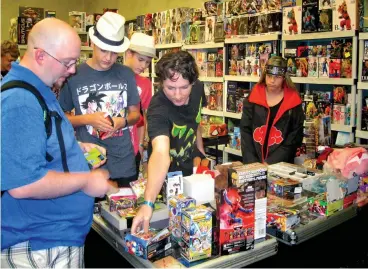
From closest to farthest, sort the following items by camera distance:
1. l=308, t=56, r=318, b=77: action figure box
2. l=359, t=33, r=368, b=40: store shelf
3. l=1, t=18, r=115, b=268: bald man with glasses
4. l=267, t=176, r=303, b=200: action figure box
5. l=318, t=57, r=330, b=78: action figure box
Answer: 1. l=1, t=18, r=115, b=268: bald man with glasses
2. l=267, t=176, r=303, b=200: action figure box
3. l=359, t=33, r=368, b=40: store shelf
4. l=318, t=57, r=330, b=78: action figure box
5. l=308, t=56, r=318, b=77: action figure box

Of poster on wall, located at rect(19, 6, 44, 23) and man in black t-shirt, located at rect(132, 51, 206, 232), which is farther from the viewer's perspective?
poster on wall, located at rect(19, 6, 44, 23)

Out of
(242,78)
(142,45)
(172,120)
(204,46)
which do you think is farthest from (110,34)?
(204,46)

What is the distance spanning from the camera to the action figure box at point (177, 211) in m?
1.54

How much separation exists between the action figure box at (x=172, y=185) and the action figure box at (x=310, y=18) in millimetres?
2799

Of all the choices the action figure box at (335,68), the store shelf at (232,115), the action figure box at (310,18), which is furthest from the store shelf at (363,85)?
the store shelf at (232,115)

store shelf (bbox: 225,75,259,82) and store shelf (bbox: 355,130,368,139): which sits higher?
store shelf (bbox: 225,75,259,82)

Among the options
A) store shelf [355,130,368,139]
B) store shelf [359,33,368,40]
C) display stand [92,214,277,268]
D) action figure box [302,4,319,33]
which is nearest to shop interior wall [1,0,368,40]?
action figure box [302,4,319,33]

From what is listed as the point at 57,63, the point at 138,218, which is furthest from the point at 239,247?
the point at 57,63

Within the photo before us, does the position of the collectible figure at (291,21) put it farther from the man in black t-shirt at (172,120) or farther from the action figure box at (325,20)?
the man in black t-shirt at (172,120)

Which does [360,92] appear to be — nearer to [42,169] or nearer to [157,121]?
[157,121]

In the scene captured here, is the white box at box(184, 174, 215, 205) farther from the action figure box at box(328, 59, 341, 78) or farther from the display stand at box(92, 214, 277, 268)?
the action figure box at box(328, 59, 341, 78)

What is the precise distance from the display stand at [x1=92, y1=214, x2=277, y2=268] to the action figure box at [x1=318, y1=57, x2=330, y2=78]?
8.59ft

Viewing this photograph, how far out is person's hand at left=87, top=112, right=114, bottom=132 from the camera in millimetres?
2338

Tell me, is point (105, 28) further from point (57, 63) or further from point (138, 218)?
point (138, 218)
